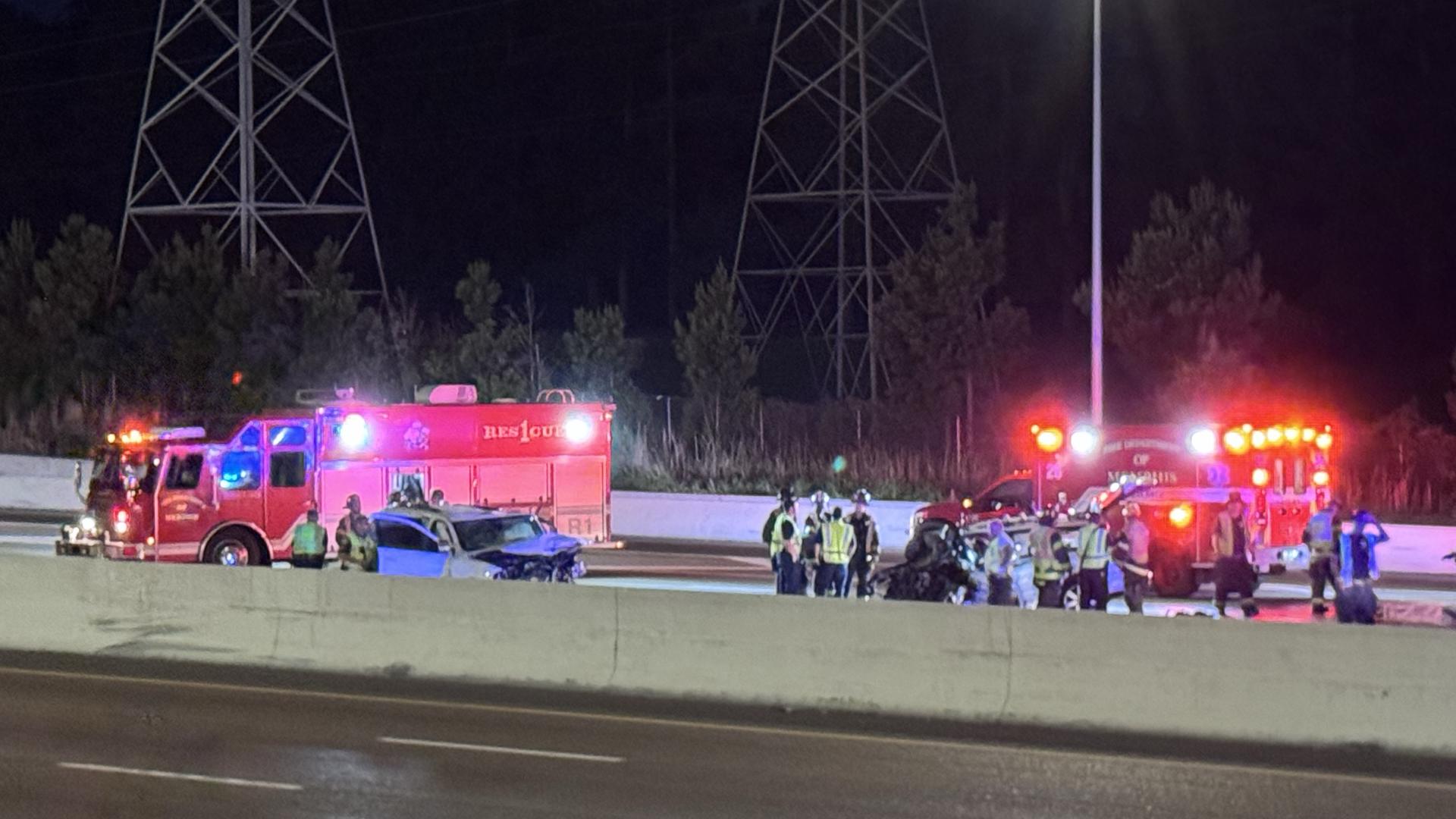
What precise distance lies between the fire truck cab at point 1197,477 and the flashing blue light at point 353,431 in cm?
909

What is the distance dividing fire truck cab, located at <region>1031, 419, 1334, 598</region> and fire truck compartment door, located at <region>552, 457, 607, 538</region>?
6.21 metres

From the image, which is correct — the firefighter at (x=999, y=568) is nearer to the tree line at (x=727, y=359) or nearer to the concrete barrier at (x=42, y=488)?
the tree line at (x=727, y=359)

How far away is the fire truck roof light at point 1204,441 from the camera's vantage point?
24.0 metres

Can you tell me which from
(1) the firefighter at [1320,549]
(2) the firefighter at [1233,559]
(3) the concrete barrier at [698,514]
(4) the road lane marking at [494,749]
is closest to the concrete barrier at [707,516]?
(3) the concrete barrier at [698,514]

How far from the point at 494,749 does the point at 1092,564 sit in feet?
27.0

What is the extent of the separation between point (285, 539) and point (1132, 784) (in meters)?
15.8

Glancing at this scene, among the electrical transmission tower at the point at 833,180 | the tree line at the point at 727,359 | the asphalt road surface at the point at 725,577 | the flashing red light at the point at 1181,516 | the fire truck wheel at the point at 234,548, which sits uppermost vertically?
the electrical transmission tower at the point at 833,180

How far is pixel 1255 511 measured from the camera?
23.5 meters

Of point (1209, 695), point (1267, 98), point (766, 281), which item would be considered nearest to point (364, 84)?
point (766, 281)

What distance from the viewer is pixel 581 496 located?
1042 inches

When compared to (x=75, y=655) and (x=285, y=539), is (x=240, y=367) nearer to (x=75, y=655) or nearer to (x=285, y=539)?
(x=285, y=539)

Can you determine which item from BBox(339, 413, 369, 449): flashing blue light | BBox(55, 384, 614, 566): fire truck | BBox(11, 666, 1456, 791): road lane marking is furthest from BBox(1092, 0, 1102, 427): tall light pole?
BBox(11, 666, 1456, 791): road lane marking

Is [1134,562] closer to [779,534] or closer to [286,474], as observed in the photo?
[779,534]

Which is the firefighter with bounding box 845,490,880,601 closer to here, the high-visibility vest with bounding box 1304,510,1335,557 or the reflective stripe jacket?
the reflective stripe jacket
